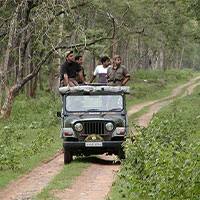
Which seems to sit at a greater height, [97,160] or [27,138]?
[97,160]

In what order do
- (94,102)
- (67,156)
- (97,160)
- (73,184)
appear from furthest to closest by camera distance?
(97,160), (94,102), (67,156), (73,184)

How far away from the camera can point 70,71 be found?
16.3m

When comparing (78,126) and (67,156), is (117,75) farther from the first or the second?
(67,156)

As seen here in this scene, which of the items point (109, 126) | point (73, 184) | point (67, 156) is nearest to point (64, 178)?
point (73, 184)

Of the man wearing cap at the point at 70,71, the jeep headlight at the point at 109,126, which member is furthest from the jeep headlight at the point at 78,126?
the man wearing cap at the point at 70,71

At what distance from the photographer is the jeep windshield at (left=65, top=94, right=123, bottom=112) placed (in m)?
14.6

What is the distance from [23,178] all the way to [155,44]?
47.9 meters

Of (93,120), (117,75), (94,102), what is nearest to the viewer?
(93,120)

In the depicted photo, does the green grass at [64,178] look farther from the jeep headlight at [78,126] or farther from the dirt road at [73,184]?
the jeep headlight at [78,126]

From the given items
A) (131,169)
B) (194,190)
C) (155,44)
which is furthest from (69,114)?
(155,44)

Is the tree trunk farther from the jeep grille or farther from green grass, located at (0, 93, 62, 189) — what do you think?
the jeep grille

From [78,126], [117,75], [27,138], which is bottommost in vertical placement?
[27,138]

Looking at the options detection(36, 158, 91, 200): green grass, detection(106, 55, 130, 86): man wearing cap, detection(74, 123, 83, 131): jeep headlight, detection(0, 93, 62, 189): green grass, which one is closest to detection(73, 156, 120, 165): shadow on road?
detection(36, 158, 91, 200): green grass

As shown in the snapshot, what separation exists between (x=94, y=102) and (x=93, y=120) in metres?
0.86
